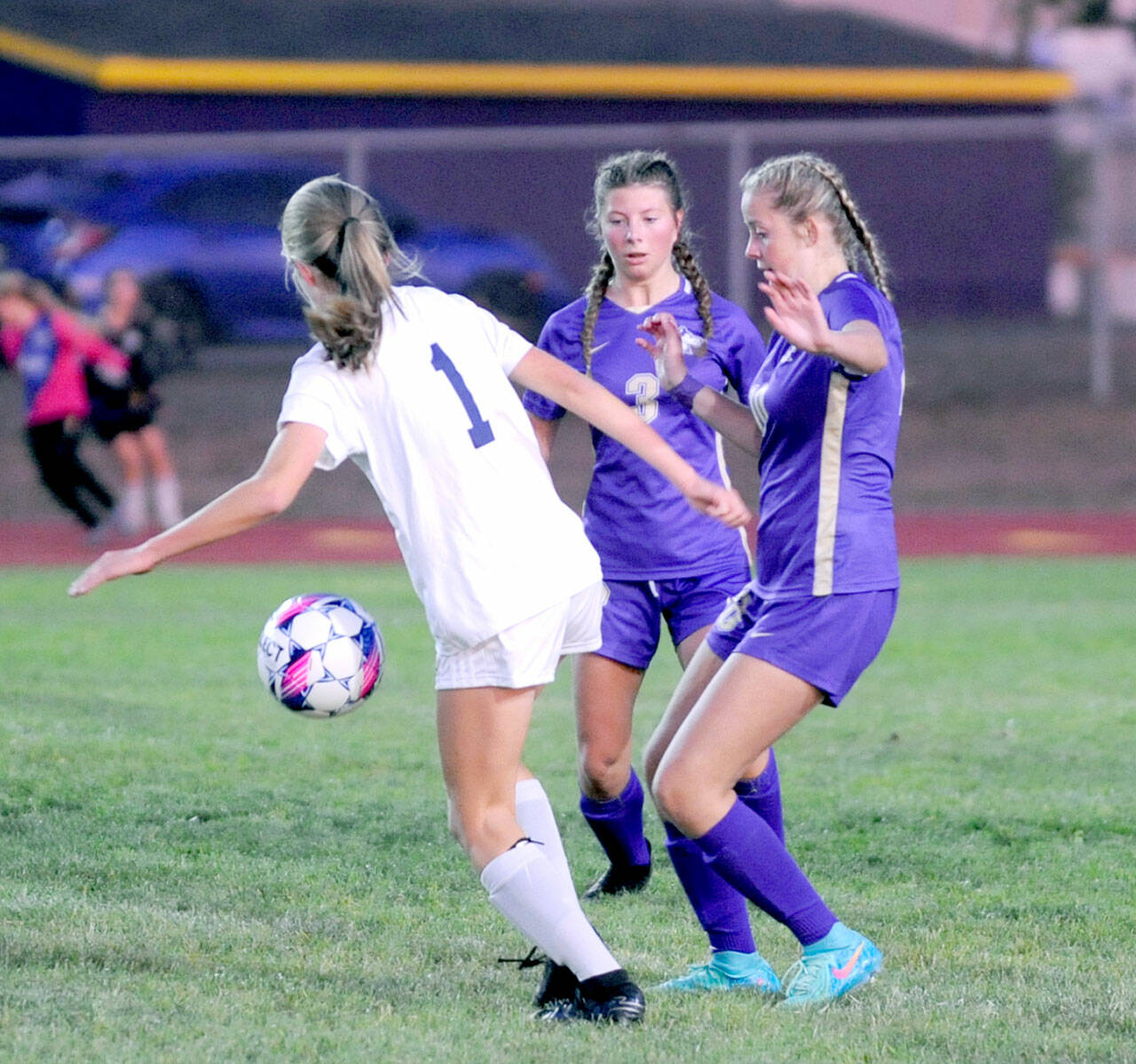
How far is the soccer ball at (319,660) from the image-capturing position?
4.45m

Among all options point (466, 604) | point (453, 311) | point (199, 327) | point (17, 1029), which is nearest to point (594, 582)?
point (466, 604)

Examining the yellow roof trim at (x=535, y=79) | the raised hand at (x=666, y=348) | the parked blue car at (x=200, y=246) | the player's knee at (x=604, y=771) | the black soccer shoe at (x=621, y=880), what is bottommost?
the black soccer shoe at (x=621, y=880)

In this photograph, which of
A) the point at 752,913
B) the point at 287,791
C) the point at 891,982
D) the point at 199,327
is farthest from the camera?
the point at 199,327

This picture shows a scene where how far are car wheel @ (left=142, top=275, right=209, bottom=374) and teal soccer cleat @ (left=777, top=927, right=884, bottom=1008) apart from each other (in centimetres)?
1526

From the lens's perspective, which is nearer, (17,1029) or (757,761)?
(17,1029)

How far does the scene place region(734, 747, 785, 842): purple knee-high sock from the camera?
4.84 m

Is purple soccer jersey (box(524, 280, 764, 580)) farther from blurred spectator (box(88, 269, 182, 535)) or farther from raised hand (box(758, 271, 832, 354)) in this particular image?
blurred spectator (box(88, 269, 182, 535))

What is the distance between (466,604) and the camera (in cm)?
402

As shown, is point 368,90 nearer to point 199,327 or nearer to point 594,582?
point 199,327

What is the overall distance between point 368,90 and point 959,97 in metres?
8.62

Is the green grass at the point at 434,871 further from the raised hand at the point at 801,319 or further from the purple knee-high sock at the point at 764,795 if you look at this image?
the raised hand at the point at 801,319

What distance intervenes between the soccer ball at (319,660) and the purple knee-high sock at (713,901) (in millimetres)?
838

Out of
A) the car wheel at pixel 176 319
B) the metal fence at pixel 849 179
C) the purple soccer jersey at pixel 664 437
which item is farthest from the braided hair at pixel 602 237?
the car wheel at pixel 176 319

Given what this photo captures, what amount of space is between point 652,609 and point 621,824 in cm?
65
